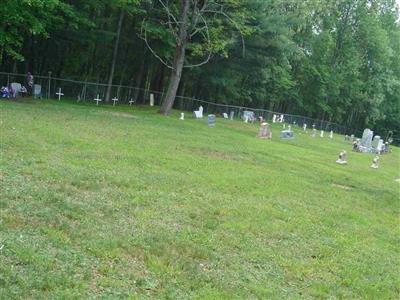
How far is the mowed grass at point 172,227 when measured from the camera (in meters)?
5.66

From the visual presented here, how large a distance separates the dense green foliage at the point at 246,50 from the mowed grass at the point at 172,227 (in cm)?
1258

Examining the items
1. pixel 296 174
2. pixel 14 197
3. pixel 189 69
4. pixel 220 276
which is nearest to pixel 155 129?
pixel 296 174

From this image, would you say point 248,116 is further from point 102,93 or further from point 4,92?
point 4,92

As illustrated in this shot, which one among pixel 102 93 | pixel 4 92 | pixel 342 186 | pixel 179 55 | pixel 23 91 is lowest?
pixel 342 186

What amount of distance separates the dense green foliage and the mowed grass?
12.6m

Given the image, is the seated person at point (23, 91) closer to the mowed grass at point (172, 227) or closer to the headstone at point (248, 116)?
the mowed grass at point (172, 227)

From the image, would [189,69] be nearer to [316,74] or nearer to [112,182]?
[316,74]

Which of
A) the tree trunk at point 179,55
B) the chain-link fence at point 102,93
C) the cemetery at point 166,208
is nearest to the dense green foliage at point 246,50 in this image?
the cemetery at point 166,208

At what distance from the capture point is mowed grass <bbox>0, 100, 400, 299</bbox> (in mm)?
5656

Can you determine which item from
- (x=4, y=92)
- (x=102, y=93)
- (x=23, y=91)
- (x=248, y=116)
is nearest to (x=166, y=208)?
(x=4, y=92)

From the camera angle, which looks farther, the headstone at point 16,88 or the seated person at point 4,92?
the headstone at point 16,88

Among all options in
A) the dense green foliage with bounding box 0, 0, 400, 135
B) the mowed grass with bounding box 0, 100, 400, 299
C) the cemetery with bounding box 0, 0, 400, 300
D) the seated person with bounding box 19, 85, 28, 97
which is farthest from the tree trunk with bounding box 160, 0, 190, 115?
the mowed grass with bounding box 0, 100, 400, 299

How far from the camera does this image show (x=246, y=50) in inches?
1553

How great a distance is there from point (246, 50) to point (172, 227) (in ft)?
109
